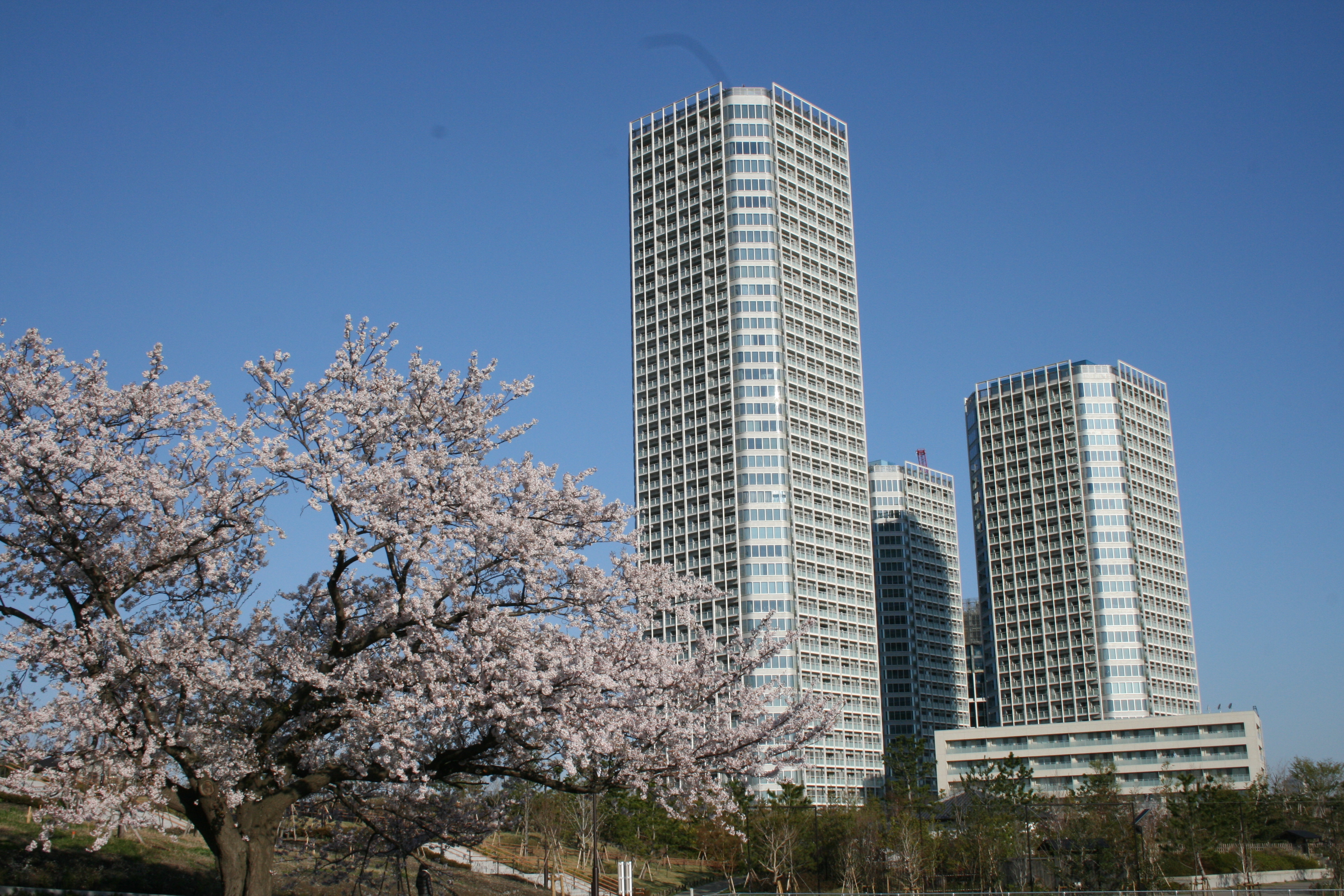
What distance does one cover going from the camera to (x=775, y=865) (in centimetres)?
6788

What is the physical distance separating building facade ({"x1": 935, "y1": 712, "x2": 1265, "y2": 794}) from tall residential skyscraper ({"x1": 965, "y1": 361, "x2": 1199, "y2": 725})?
11.3m

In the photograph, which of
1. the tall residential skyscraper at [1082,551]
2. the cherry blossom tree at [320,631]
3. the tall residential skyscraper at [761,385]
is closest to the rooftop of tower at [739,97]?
the tall residential skyscraper at [761,385]

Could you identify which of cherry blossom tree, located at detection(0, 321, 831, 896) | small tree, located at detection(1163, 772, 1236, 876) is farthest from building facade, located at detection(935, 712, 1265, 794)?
cherry blossom tree, located at detection(0, 321, 831, 896)

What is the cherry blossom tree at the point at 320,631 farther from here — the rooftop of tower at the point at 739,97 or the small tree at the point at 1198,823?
the rooftop of tower at the point at 739,97

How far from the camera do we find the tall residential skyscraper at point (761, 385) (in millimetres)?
126062

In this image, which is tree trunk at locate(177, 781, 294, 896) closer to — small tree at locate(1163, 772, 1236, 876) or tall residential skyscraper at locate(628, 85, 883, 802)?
small tree at locate(1163, 772, 1236, 876)

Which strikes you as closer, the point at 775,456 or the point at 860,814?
the point at 860,814

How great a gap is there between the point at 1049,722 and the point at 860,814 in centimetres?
8391

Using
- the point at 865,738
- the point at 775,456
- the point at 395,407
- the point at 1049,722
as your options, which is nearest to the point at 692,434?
the point at 775,456

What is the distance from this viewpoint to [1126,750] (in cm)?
13075

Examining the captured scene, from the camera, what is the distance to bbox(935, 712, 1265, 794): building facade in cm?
12362

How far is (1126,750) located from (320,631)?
128 metres

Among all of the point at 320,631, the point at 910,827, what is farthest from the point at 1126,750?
the point at 320,631

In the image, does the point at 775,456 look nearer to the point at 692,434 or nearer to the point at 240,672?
the point at 692,434
